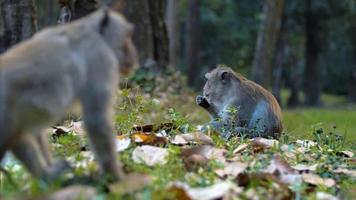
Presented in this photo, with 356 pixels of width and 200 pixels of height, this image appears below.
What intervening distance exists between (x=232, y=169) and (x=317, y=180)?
0.73 metres

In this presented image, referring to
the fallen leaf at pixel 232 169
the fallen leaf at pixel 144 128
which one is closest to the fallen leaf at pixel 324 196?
the fallen leaf at pixel 232 169

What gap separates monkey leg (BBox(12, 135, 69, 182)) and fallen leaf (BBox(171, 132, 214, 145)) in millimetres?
2136

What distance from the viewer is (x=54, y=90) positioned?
175 inches

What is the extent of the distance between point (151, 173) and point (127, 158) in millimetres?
469

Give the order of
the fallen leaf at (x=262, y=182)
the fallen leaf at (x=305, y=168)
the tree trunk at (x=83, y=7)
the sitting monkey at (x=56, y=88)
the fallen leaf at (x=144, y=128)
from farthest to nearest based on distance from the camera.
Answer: the tree trunk at (x=83, y=7)
the fallen leaf at (x=144, y=128)
the fallen leaf at (x=305, y=168)
the fallen leaf at (x=262, y=182)
the sitting monkey at (x=56, y=88)

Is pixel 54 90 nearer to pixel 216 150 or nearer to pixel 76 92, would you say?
pixel 76 92

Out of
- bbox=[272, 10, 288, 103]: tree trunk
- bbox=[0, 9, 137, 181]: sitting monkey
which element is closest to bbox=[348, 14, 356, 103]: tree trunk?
bbox=[272, 10, 288, 103]: tree trunk

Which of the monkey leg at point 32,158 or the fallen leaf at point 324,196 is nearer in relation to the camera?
the monkey leg at point 32,158

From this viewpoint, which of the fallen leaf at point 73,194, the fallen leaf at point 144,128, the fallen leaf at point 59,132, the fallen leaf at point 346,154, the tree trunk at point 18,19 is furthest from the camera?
the tree trunk at point 18,19

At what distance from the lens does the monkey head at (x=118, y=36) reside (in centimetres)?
498

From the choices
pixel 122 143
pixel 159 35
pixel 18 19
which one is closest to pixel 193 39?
pixel 159 35

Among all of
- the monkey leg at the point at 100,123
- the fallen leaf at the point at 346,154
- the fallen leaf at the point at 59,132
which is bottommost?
the fallen leaf at the point at 346,154

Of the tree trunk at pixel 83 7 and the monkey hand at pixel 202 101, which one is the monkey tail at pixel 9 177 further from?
the tree trunk at pixel 83 7

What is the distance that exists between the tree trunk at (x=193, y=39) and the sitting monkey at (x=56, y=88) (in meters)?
26.2
